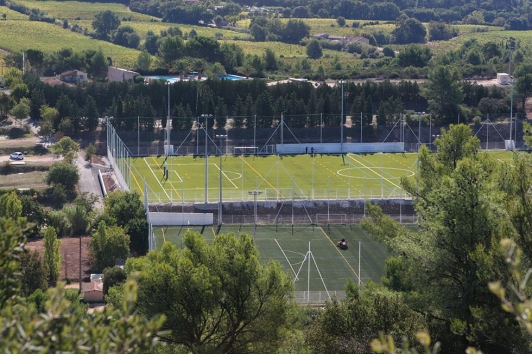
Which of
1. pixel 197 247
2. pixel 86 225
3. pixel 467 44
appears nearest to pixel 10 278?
pixel 197 247

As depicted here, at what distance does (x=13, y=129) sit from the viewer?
57375mm

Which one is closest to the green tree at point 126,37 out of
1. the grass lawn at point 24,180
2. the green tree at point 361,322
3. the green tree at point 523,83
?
the green tree at point 523,83

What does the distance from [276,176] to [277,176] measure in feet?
9.54

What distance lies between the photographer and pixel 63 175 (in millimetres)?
45469

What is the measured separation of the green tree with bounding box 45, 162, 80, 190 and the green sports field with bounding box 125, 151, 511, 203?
2.46m

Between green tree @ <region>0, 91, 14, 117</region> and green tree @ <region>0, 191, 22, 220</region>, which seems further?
Answer: green tree @ <region>0, 91, 14, 117</region>

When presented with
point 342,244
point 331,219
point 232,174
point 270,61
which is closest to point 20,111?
point 232,174

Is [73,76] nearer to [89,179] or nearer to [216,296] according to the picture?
[89,179]

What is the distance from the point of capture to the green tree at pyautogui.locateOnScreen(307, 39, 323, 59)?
94812 mm

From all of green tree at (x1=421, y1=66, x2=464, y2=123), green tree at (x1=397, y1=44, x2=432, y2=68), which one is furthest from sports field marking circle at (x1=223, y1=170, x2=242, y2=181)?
green tree at (x1=397, y1=44, x2=432, y2=68)

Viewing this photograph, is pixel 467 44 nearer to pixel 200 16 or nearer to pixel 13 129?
pixel 200 16

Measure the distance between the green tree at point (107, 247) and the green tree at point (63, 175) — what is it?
488 inches

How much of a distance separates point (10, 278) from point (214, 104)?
52470 millimetres

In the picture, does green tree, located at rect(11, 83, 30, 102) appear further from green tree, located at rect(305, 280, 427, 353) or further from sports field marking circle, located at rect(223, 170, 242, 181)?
green tree, located at rect(305, 280, 427, 353)
